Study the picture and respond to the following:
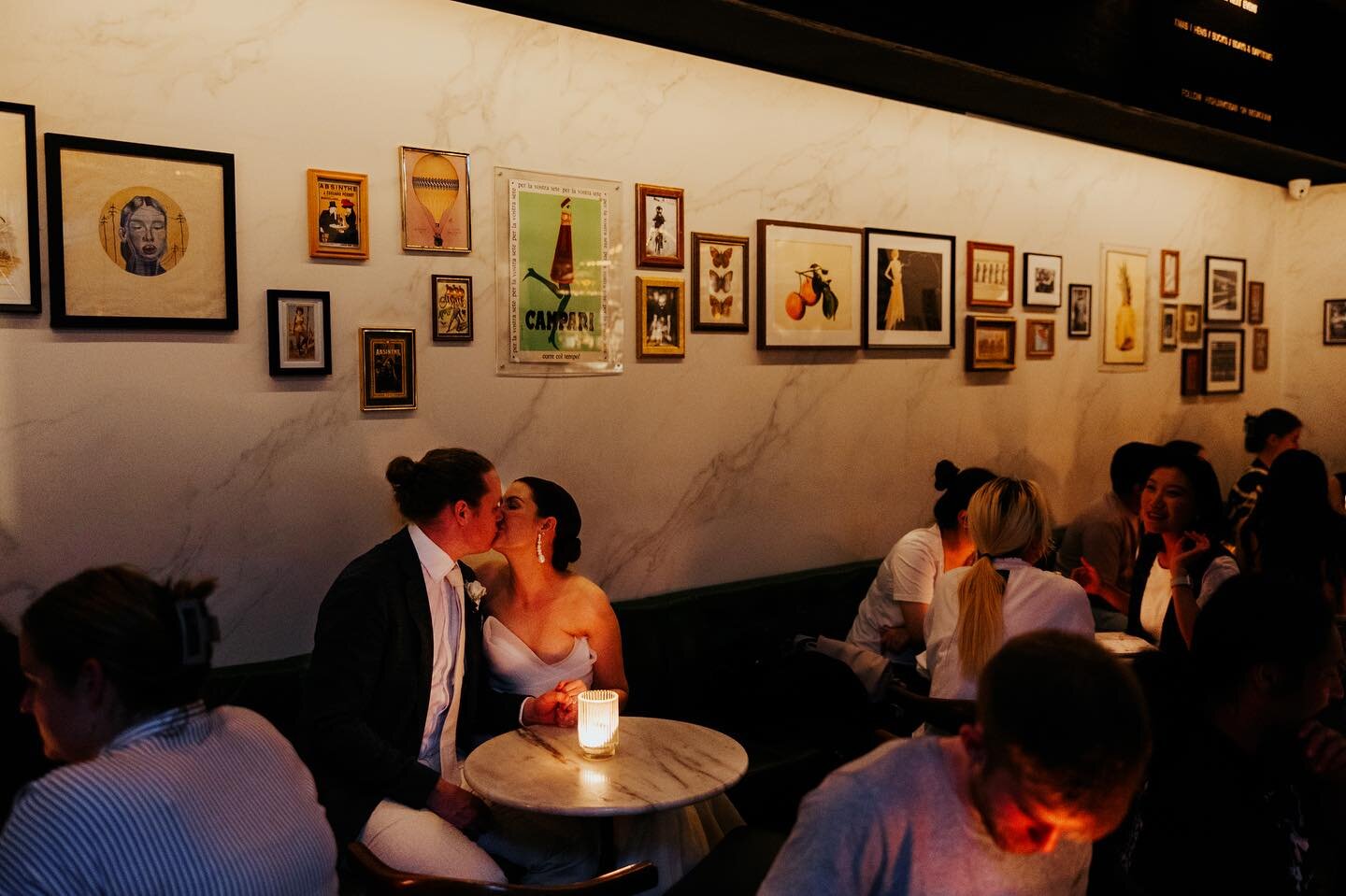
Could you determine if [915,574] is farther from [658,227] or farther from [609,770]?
[609,770]

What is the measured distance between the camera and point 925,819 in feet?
4.55

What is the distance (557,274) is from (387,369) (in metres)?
0.75

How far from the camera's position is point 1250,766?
2072 mm

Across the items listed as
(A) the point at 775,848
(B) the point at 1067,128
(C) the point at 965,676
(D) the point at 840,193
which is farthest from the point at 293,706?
(B) the point at 1067,128

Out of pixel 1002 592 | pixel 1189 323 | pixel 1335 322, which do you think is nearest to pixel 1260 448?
pixel 1189 323

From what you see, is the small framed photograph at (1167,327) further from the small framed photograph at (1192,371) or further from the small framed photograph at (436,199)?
the small framed photograph at (436,199)

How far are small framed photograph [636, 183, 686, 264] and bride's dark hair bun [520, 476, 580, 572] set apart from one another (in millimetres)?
1158

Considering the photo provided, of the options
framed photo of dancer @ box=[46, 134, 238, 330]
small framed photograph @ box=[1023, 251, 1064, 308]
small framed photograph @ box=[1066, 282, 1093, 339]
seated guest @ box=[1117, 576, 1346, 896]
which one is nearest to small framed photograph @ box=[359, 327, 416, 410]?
framed photo of dancer @ box=[46, 134, 238, 330]

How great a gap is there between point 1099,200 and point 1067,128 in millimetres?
795

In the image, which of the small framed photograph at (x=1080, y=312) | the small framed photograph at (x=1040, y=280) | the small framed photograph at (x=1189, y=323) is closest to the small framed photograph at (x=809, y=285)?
the small framed photograph at (x=1040, y=280)

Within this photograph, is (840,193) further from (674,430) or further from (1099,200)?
(1099,200)

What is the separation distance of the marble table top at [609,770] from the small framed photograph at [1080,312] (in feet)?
12.9

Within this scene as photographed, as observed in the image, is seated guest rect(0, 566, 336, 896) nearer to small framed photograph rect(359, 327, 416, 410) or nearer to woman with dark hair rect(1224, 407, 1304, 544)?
small framed photograph rect(359, 327, 416, 410)

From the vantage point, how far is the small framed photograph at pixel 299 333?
3336 mm
